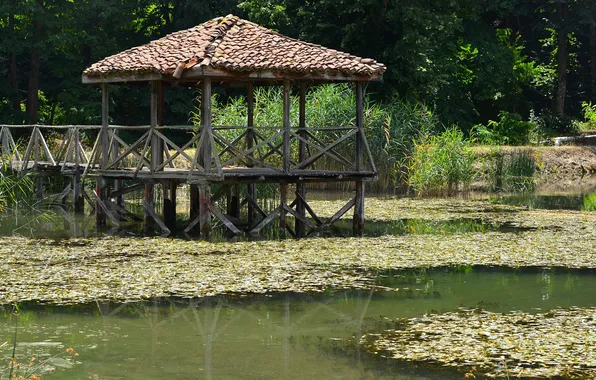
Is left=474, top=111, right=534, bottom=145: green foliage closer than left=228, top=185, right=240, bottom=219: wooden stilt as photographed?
No

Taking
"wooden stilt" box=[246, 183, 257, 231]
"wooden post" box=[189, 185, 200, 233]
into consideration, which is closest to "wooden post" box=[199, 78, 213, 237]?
"wooden post" box=[189, 185, 200, 233]

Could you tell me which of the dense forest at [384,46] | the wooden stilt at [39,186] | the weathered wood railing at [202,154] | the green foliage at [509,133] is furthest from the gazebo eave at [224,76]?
the green foliage at [509,133]

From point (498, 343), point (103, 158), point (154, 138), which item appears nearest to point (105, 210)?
point (103, 158)

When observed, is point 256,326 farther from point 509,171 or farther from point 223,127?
point 509,171

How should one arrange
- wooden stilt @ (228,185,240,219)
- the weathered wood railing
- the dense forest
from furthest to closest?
the dense forest, wooden stilt @ (228,185,240,219), the weathered wood railing

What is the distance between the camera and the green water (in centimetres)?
880

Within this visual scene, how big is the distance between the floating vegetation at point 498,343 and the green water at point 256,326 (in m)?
0.38

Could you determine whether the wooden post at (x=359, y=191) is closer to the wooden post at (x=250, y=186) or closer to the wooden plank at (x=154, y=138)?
the wooden post at (x=250, y=186)

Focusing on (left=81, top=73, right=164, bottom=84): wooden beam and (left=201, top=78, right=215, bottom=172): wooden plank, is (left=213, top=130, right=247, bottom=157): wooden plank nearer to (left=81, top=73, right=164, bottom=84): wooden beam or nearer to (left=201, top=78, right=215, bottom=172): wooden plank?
(left=201, top=78, right=215, bottom=172): wooden plank

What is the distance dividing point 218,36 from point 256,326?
10.2 metres

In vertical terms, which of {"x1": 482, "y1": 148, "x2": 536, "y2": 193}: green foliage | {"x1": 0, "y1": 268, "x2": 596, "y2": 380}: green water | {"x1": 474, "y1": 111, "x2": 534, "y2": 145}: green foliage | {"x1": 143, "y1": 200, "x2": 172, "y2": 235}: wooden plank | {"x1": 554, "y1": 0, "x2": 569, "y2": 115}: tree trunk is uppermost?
{"x1": 554, "y1": 0, "x2": 569, "y2": 115}: tree trunk

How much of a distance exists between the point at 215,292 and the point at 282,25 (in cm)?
2623

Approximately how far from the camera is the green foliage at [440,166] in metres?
26.9

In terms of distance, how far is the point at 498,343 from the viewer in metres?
9.70
